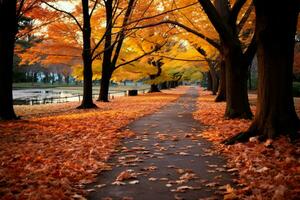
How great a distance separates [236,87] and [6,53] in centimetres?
833

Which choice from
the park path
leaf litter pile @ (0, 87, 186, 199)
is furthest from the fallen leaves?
leaf litter pile @ (0, 87, 186, 199)

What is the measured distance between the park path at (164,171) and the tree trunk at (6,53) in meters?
5.89

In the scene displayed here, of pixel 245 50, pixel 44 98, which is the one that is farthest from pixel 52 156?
pixel 44 98

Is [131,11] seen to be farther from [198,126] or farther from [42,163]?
[42,163]

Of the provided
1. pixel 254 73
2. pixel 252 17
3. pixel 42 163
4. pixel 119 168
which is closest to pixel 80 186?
pixel 119 168

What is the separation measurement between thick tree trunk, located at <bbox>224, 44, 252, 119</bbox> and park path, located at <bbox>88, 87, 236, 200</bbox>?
164 inches

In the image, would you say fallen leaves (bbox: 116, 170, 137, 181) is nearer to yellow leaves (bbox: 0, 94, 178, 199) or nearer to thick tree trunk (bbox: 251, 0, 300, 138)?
yellow leaves (bbox: 0, 94, 178, 199)

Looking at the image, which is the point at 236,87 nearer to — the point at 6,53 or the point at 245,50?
the point at 245,50

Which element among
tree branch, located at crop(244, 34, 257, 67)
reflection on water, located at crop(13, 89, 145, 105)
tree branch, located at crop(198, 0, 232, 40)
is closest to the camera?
tree branch, located at crop(198, 0, 232, 40)

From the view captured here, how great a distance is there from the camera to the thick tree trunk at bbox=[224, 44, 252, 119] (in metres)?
12.5

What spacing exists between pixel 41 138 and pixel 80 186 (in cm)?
439

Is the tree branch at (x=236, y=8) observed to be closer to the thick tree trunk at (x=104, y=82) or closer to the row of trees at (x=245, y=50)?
the row of trees at (x=245, y=50)

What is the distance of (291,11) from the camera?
291 inches

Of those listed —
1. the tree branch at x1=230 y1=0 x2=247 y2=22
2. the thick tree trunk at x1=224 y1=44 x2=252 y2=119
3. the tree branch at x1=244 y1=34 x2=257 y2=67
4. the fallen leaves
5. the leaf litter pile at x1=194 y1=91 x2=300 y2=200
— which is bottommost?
the fallen leaves
